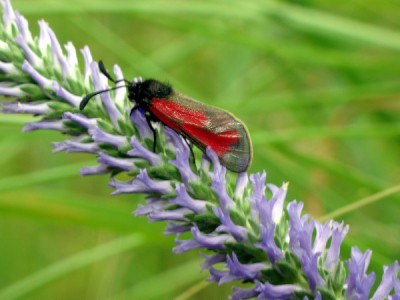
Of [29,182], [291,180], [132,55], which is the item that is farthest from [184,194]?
[132,55]

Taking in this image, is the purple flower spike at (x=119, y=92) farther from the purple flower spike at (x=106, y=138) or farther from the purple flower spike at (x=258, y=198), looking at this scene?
the purple flower spike at (x=258, y=198)

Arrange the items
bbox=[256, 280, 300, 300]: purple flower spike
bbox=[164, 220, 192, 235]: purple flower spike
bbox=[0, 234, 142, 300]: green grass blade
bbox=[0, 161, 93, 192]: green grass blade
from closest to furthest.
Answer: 1. bbox=[256, 280, 300, 300]: purple flower spike
2. bbox=[164, 220, 192, 235]: purple flower spike
3. bbox=[0, 161, 93, 192]: green grass blade
4. bbox=[0, 234, 142, 300]: green grass blade

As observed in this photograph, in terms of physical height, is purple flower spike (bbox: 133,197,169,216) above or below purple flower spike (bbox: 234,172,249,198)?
below

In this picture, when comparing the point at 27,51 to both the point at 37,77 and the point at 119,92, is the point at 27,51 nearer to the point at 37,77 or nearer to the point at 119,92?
the point at 37,77

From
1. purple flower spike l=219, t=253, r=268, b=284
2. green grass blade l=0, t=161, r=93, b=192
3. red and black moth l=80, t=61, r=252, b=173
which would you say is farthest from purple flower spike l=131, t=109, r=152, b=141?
green grass blade l=0, t=161, r=93, b=192

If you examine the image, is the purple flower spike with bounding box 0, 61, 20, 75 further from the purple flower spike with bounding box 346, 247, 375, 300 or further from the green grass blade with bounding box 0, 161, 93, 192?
the green grass blade with bounding box 0, 161, 93, 192

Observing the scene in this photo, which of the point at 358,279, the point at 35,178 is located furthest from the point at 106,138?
the point at 35,178

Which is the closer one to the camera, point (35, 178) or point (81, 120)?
point (81, 120)

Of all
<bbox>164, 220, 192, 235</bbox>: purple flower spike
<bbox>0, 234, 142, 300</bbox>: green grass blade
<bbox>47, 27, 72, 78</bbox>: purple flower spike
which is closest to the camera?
<bbox>164, 220, 192, 235</bbox>: purple flower spike
